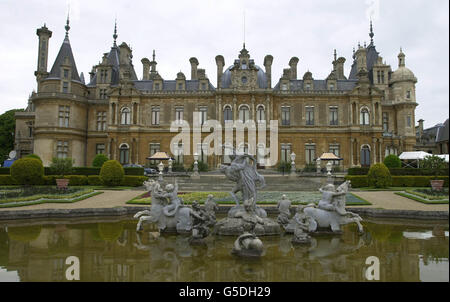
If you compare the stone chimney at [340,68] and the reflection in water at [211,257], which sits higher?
the stone chimney at [340,68]

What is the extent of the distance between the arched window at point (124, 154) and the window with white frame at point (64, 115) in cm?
770

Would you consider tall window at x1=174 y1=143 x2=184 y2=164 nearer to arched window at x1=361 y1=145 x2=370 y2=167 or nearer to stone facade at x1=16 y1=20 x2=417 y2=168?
stone facade at x1=16 y1=20 x2=417 y2=168

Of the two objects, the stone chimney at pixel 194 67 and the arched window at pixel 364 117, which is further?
the stone chimney at pixel 194 67

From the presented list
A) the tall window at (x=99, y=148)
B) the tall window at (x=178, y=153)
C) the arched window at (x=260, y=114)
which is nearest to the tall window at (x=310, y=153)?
the arched window at (x=260, y=114)

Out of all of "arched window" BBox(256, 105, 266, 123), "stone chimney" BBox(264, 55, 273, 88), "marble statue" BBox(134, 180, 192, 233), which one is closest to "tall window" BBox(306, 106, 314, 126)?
"arched window" BBox(256, 105, 266, 123)

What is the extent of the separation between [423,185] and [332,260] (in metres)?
20.5

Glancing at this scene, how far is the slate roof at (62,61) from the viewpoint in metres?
36.3

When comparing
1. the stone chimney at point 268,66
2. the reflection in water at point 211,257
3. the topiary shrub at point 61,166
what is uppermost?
the stone chimney at point 268,66

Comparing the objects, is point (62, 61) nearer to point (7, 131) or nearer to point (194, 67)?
point (194, 67)

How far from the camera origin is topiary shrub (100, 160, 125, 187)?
2144 centimetres

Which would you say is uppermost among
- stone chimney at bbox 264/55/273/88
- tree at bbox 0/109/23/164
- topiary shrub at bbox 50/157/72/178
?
stone chimney at bbox 264/55/273/88

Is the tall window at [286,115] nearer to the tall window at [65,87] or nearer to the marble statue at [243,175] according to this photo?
the tall window at [65,87]

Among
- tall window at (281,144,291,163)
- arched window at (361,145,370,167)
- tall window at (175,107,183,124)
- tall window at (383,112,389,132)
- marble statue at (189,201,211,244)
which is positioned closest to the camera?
marble statue at (189,201,211,244)

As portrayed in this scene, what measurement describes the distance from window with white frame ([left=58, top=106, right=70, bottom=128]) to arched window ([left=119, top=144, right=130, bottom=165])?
7.70m
